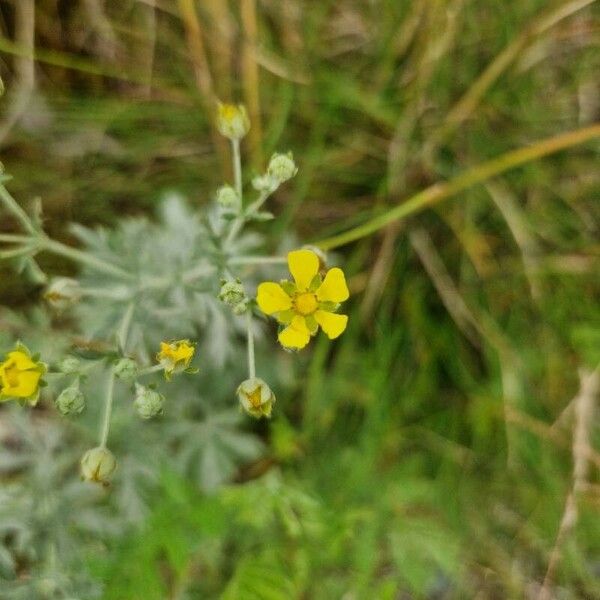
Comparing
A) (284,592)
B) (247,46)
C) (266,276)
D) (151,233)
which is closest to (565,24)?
(247,46)

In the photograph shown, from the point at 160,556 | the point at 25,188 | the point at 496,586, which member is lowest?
the point at 496,586

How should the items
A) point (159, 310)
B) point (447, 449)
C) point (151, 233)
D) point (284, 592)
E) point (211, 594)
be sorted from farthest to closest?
point (447, 449) < point (151, 233) < point (211, 594) < point (159, 310) < point (284, 592)

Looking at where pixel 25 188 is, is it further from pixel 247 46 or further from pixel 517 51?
pixel 517 51

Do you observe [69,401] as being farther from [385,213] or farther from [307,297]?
[385,213]

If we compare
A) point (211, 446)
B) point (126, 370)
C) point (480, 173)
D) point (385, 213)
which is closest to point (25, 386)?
point (126, 370)

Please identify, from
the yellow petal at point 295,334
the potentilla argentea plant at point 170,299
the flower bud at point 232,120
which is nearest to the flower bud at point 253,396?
the potentilla argentea plant at point 170,299

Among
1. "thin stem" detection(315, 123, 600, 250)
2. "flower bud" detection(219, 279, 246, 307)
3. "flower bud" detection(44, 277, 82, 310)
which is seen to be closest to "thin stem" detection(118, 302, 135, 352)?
"flower bud" detection(44, 277, 82, 310)

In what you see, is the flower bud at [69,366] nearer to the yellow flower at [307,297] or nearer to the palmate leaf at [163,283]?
the palmate leaf at [163,283]
